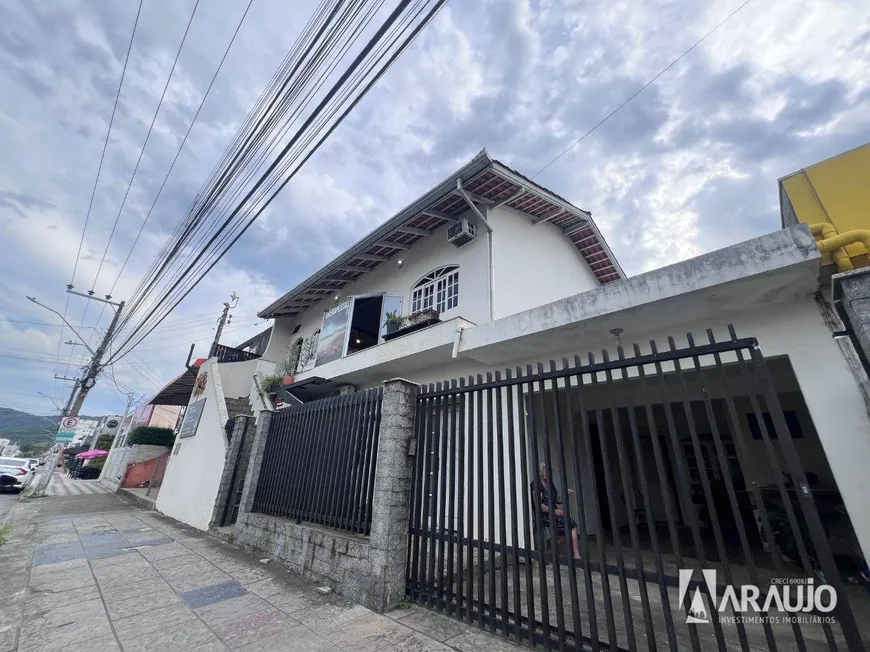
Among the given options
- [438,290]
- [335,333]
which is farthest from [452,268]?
[335,333]

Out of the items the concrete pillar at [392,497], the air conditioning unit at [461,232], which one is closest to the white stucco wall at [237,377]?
the air conditioning unit at [461,232]

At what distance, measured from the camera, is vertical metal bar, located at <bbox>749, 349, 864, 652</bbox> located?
202 cm

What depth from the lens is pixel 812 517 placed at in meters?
2.18

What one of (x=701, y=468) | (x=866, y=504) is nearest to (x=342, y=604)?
(x=701, y=468)

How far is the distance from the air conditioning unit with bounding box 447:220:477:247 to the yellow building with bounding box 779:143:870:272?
5288 mm

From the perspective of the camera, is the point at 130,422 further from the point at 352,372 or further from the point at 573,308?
the point at 573,308

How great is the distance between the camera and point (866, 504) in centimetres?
336

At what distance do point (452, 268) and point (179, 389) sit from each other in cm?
1552

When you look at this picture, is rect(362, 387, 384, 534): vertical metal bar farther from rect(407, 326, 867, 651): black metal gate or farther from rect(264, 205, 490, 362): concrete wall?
rect(264, 205, 490, 362): concrete wall

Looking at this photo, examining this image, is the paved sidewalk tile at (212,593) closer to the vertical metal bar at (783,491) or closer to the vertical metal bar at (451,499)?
the vertical metal bar at (451,499)

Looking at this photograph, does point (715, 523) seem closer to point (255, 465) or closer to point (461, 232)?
point (255, 465)

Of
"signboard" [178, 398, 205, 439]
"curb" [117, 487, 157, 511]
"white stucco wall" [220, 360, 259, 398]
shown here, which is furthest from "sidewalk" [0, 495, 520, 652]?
"white stucco wall" [220, 360, 259, 398]

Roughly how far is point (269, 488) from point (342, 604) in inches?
122

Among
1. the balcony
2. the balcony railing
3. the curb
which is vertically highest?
the balcony railing
